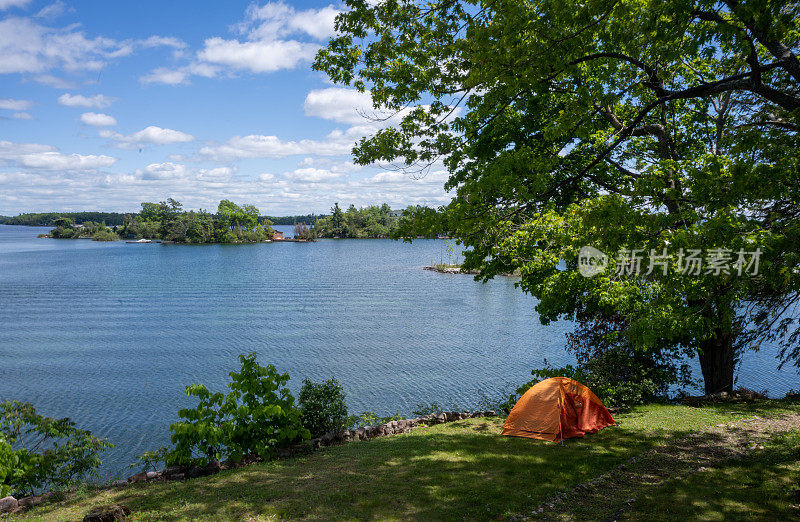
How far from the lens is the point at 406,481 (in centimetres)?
815

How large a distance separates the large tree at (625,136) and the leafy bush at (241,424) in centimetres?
604

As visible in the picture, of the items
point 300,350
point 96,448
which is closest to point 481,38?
point 96,448

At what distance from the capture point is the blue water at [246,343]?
716 inches

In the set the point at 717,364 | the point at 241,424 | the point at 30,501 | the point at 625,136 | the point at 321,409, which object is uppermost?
the point at 625,136

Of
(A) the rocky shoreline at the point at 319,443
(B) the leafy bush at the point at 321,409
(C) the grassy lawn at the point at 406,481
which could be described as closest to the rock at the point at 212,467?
(A) the rocky shoreline at the point at 319,443

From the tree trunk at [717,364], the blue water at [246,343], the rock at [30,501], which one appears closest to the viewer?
the rock at [30,501]

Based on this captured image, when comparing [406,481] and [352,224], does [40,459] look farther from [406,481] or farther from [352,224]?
[352,224]

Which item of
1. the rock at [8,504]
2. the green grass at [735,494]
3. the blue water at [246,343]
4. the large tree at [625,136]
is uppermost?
the large tree at [625,136]

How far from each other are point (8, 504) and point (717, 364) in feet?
62.2

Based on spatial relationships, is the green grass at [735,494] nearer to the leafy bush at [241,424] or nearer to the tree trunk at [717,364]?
the tree trunk at [717,364]

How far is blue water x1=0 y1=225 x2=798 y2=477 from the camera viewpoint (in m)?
18.2

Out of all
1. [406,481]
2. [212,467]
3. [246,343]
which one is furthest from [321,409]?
[246,343]

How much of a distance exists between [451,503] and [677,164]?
7720mm

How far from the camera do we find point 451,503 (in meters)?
7.17
